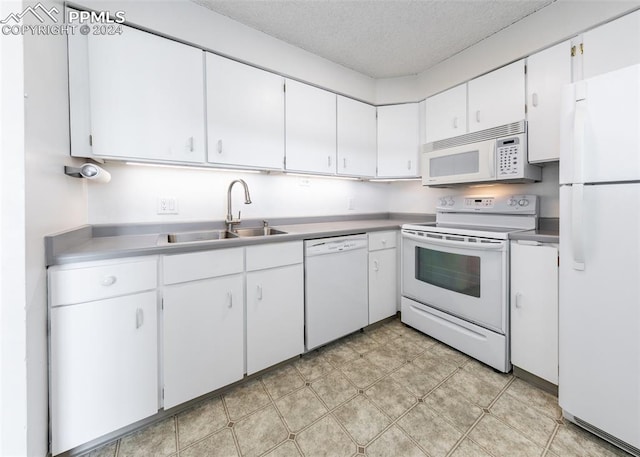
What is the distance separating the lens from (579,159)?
48.0 inches

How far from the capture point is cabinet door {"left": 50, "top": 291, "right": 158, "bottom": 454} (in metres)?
1.11

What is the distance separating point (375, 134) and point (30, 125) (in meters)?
2.56

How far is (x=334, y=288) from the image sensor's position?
2.03m

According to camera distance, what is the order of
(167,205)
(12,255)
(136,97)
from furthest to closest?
1. (167,205)
2. (136,97)
3. (12,255)

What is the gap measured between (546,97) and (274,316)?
2414 mm

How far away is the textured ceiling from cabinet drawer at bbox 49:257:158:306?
1.73m

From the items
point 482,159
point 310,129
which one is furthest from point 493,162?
point 310,129

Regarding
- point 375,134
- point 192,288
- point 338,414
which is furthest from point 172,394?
point 375,134

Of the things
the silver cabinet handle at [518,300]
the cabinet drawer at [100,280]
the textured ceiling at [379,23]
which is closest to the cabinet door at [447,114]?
the textured ceiling at [379,23]

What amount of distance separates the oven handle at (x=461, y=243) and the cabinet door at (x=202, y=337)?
152 centimetres

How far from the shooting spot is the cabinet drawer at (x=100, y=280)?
1.09m

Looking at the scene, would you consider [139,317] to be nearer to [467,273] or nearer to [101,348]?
[101,348]

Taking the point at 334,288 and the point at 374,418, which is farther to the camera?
the point at 334,288

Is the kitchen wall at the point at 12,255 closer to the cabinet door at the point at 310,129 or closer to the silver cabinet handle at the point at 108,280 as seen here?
the silver cabinet handle at the point at 108,280
